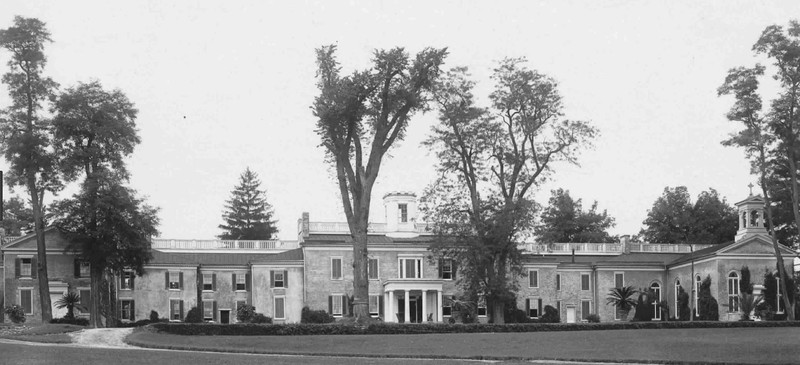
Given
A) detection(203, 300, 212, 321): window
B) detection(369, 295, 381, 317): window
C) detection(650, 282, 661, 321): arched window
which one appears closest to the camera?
detection(369, 295, 381, 317): window

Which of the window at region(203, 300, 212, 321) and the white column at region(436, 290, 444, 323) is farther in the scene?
the window at region(203, 300, 212, 321)

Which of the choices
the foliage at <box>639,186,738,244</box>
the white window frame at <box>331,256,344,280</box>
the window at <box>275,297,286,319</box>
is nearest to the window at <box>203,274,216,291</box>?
the window at <box>275,297,286,319</box>

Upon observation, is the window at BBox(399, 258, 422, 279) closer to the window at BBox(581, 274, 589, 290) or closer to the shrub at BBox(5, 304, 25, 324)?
the window at BBox(581, 274, 589, 290)

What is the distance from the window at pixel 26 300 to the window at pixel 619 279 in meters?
39.3

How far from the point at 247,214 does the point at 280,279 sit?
135 ft

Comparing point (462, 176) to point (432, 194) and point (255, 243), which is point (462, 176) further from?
point (255, 243)

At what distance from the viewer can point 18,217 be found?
9331 centimetres

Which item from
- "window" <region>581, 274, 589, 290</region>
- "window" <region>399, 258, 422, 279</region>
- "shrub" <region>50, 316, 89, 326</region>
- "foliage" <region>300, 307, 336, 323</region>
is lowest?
"foliage" <region>300, 307, 336, 323</region>

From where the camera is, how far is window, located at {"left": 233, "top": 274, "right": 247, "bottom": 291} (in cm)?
7312

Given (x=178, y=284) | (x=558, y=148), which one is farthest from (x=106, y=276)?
(x=558, y=148)

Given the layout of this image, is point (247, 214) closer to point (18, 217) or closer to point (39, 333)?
point (18, 217)

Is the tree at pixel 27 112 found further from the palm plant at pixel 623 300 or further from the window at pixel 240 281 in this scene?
the palm plant at pixel 623 300

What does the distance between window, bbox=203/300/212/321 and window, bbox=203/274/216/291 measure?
0.89 meters

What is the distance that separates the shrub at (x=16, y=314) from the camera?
6289cm
